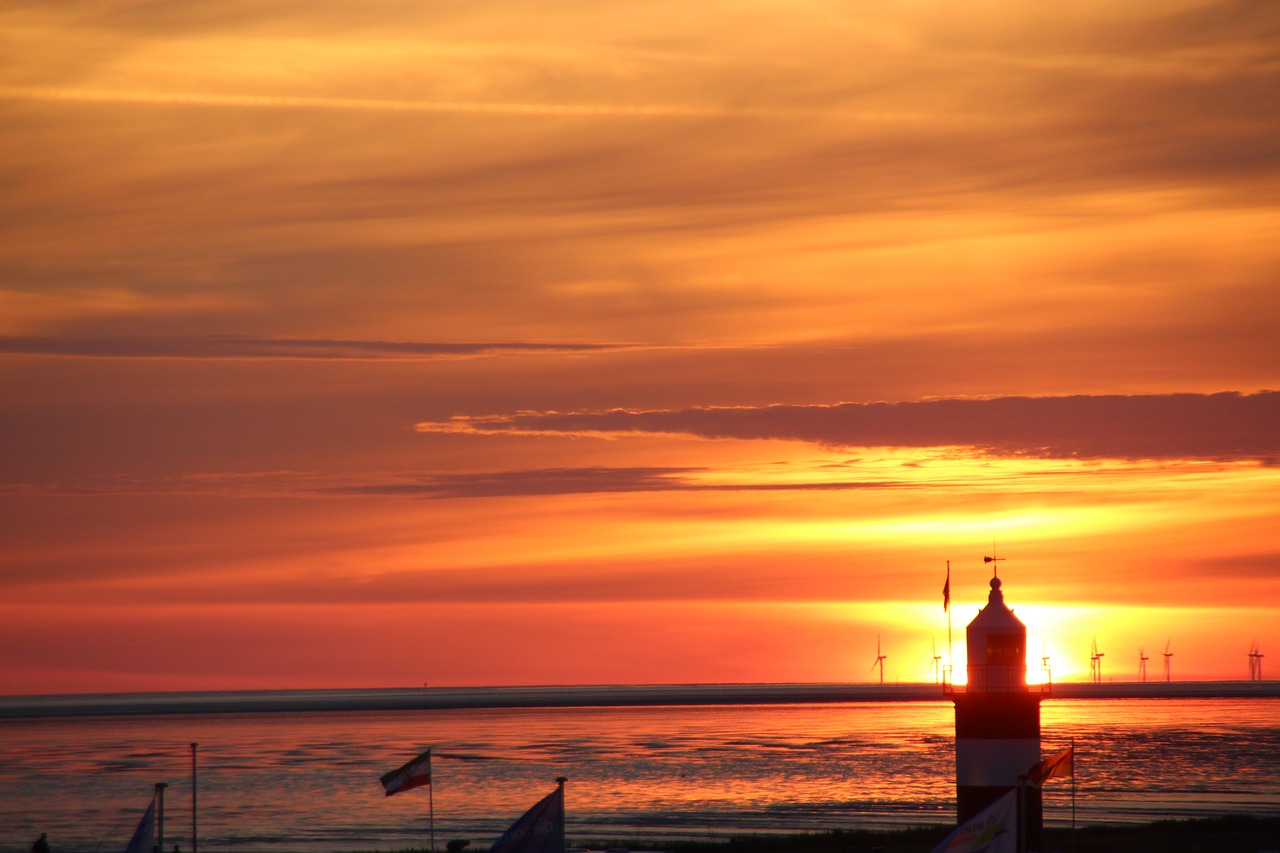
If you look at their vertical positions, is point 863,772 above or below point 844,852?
below

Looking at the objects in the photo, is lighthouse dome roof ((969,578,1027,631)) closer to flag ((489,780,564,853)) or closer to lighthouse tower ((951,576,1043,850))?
lighthouse tower ((951,576,1043,850))

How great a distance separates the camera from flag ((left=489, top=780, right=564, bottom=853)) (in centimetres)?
2953

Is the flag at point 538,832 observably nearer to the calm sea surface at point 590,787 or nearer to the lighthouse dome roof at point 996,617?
the lighthouse dome roof at point 996,617

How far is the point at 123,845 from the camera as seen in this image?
234ft

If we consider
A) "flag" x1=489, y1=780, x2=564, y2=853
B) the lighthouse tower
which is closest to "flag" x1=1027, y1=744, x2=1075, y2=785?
the lighthouse tower

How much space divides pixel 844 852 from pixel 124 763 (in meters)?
98.9

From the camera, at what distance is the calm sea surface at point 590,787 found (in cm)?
7262

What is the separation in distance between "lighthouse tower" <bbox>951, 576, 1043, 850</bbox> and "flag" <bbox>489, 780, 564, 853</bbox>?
8.40 metres

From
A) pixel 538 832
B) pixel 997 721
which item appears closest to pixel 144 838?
pixel 538 832

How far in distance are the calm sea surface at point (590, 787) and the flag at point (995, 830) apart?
3833 cm

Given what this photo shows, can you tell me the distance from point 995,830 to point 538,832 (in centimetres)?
908

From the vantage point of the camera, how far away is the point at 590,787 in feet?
314

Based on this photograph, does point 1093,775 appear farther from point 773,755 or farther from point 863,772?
point 773,755

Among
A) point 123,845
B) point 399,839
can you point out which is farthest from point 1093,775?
point 123,845
